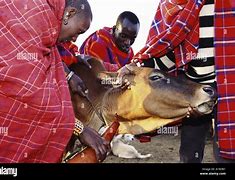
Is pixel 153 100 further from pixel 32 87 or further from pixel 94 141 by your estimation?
pixel 32 87

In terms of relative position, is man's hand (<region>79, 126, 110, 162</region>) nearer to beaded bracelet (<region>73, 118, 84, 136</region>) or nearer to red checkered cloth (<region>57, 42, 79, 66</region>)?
beaded bracelet (<region>73, 118, 84, 136</region>)

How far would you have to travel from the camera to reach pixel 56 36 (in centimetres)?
264

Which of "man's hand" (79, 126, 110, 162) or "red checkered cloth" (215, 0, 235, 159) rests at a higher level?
"red checkered cloth" (215, 0, 235, 159)

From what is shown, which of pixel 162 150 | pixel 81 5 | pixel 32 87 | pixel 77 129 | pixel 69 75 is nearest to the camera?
pixel 32 87

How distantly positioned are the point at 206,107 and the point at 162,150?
1.34 feet

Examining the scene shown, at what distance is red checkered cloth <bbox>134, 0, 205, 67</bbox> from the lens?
291 cm

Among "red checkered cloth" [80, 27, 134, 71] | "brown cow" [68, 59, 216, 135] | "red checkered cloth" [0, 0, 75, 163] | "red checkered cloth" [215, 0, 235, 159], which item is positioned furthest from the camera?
"red checkered cloth" [80, 27, 134, 71]

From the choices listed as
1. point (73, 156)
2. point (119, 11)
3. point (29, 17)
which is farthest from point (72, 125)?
point (119, 11)

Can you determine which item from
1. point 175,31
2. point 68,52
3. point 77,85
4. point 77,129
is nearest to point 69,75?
point 77,85

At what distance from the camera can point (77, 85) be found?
9.66ft

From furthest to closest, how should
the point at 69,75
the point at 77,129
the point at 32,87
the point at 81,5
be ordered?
the point at 69,75 < the point at 81,5 < the point at 77,129 < the point at 32,87

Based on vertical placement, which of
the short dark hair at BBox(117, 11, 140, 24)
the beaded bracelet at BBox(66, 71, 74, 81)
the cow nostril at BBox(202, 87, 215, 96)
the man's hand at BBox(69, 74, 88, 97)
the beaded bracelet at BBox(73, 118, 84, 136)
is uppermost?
the short dark hair at BBox(117, 11, 140, 24)

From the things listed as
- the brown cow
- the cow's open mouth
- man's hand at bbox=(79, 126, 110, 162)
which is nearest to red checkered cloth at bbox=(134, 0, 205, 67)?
the brown cow

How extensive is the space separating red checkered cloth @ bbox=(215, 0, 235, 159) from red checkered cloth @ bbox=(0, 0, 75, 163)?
75 centimetres
